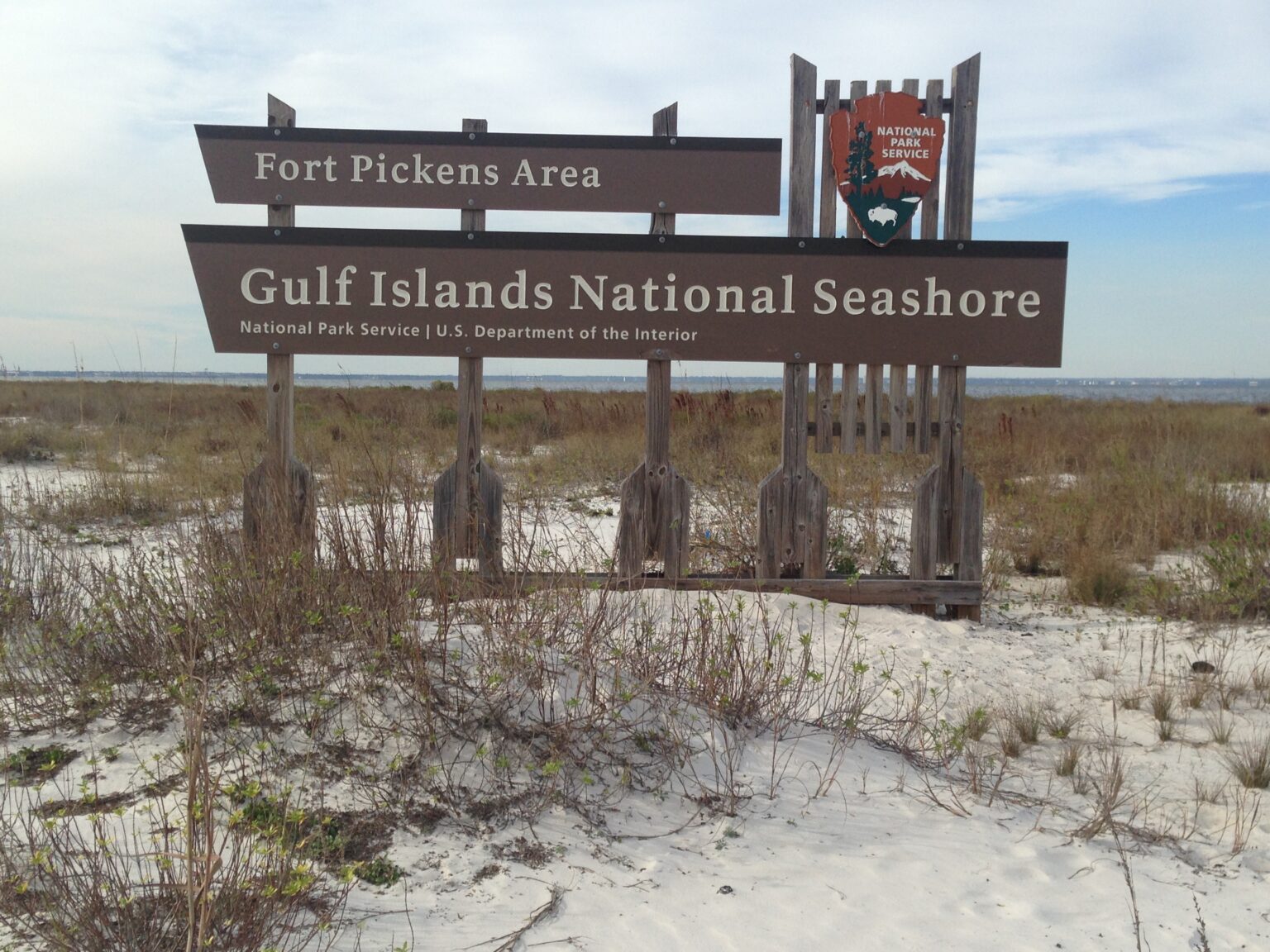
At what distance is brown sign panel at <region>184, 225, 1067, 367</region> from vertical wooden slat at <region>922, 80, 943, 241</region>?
13 cm

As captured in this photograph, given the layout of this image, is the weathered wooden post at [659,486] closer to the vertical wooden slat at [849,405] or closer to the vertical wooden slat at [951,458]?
the vertical wooden slat at [849,405]

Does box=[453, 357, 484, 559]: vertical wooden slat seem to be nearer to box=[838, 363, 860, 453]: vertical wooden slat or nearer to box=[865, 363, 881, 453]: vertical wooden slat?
box=[838, 363, 860, 453]: vertical wooden slat

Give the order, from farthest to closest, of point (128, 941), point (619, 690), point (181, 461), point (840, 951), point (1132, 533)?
point (181, 461) < point (1132, 533) < point (619, 690) < point (840, 951) < point (128, 941)

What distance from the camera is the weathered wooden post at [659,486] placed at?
18.9ft

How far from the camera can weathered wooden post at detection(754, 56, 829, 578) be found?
575 centimetres

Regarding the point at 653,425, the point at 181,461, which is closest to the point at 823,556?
the point at 653,425

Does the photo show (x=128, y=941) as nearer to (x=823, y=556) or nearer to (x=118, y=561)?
(x=823, y=556)

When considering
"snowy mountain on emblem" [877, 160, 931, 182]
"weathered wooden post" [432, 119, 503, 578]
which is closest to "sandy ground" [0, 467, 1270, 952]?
"weathered wooden post" [432, 119, 503, 578]

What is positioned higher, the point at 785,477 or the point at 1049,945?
the point at 785,477

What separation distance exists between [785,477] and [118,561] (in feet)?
14.7

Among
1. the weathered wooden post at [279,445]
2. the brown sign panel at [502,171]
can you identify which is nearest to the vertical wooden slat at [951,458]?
the brown sign panel at [502,171]

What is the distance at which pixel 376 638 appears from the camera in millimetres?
3617

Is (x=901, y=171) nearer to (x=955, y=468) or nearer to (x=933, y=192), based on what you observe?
(x=933, y=192)

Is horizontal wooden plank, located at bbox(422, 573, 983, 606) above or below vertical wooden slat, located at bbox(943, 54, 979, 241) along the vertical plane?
below
